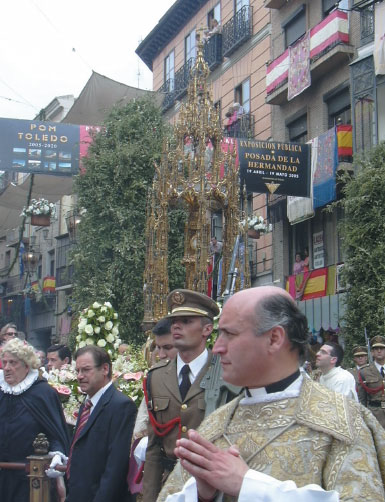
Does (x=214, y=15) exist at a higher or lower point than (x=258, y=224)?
higher

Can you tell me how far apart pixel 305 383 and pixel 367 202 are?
13053mm

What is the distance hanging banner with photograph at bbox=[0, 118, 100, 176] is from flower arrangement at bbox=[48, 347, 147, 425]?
1323 cm

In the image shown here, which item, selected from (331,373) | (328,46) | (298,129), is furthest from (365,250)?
(331,373)

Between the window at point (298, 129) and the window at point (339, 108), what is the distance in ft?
3.93

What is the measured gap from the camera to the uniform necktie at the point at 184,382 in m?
4.31

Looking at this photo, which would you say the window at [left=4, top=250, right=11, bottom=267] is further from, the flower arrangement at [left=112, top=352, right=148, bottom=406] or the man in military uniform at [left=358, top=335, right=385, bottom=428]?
the flower arrangement at [left=112, top=352, right=148, bottom=406]

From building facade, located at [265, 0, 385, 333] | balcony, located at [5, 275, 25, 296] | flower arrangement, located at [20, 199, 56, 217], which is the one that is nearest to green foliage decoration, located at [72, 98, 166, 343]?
building facade, located at [265, 0, 385, 333]

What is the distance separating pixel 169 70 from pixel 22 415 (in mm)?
24916

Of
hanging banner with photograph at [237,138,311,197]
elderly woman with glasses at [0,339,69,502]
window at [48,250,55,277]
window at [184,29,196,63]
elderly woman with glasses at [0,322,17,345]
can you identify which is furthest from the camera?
window at [48,250,55,277]

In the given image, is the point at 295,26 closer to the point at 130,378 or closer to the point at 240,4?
the point at 240,4

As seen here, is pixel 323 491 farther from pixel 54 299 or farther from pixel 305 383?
pixel 54 299

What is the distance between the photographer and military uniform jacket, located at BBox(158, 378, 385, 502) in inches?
82.9

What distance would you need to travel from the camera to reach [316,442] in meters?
2.17

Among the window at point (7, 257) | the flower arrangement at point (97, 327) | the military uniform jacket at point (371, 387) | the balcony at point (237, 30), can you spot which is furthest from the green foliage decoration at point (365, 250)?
the window at point (7, 257)
